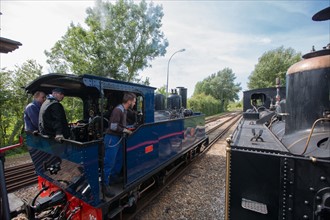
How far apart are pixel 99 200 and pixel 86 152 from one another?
2.81 feet

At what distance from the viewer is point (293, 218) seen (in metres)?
1.80

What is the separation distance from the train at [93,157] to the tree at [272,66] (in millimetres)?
37651

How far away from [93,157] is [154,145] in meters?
1.81

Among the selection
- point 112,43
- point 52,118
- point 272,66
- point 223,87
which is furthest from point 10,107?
point 223,87

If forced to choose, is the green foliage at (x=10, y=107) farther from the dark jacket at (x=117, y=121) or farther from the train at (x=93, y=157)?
the dark jacket at (x=117, y=121)

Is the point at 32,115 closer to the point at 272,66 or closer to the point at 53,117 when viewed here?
the point at 53,117

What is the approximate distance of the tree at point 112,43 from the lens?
15.8 metres

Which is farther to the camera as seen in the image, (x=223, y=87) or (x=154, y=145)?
(x=223, y=87)

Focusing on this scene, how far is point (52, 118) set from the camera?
2855mm

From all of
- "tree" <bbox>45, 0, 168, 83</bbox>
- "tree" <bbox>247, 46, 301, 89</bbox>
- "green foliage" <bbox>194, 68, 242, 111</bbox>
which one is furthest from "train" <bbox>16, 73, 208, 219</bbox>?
"green foliage" <bbox>194, 68, 242, 111</bbox>

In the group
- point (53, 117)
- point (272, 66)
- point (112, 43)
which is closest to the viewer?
point (53, 117)

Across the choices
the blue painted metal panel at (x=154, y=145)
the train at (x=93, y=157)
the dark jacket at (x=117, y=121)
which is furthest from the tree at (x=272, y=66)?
the dark jacket at (x=117, y=121)

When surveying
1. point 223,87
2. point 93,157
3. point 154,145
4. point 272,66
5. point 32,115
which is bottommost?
point 154,145

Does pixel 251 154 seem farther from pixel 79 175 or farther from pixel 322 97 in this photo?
pixel 79 175
